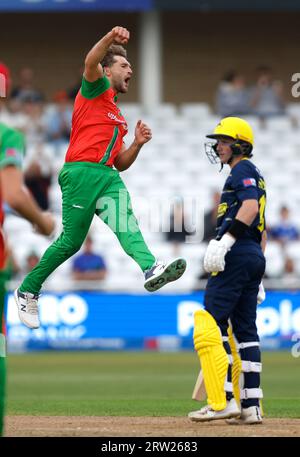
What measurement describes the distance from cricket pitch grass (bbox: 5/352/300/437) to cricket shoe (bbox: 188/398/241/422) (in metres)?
0.07

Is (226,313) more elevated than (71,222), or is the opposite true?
(71,222)

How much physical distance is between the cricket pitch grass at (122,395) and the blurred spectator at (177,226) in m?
2.27

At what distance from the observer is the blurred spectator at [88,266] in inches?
890

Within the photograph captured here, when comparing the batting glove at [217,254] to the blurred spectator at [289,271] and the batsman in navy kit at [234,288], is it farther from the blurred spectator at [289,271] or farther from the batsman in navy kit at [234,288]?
the blurred spectator at [289,271]

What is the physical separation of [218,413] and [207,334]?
2.13 feet

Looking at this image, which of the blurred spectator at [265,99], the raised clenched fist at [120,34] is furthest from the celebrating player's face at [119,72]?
the blurred spectator at [265,99]

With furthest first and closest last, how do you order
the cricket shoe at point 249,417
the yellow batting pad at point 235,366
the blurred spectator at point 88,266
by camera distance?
1. the blurred spectator at point 88,266
2. the yellow batting pad at point 235,366
3. the cricket shoe at point 249,417

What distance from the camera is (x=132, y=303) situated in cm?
2167

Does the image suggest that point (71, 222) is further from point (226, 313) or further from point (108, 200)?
point (226, 313)

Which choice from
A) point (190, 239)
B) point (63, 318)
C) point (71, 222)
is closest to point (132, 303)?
point (63, 318)

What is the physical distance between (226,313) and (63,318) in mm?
11233

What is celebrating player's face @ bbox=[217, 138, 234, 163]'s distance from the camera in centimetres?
1094

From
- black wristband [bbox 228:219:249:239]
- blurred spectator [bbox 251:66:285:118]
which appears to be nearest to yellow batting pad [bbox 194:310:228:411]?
black wristband [bbox 228:219:249:239]

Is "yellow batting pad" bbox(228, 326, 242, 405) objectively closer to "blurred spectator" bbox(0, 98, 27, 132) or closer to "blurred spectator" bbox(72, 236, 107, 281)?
"blurred spectator" bbox(72, 236, 107, 281)
